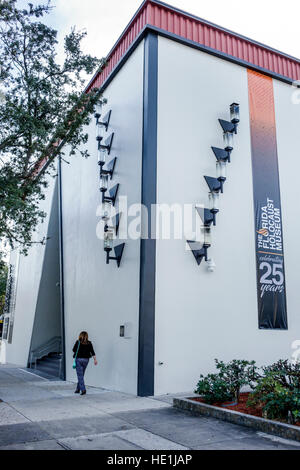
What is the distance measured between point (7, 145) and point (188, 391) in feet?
25.8

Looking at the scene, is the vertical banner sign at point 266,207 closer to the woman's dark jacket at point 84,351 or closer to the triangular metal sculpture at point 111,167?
the triangular metal sculpture at point 111,167

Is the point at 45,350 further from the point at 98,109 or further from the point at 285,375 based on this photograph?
the point at 285,375

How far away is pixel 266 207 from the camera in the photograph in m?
12.2

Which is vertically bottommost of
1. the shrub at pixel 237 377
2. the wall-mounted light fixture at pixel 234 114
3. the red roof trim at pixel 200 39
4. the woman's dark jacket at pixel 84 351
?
the shrub at pixel 237 377

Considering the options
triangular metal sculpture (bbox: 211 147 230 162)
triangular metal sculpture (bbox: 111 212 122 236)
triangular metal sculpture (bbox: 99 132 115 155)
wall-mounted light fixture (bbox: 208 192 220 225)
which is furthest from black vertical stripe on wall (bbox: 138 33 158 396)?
triangular metal sculpture (bbox: 99 132 115 155)

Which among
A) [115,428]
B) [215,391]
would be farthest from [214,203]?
[115,428]

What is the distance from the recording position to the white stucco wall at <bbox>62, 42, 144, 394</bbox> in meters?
10.3

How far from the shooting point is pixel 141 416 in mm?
7012

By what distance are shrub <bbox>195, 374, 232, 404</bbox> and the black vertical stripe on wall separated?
1.89 meters

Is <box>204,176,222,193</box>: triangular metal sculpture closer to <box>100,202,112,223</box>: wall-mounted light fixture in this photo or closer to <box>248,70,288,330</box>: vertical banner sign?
<box>248,70,288,330</box>: vertical banner sign

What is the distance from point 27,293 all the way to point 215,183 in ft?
46.6

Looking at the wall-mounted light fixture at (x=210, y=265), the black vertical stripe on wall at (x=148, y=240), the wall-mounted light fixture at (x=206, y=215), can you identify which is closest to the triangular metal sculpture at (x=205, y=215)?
the wall-mounted light fixture at (x=206, y=215)

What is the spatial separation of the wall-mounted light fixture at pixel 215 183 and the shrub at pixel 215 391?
529 centimetres

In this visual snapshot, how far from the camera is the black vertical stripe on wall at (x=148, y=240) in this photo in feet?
30.3
